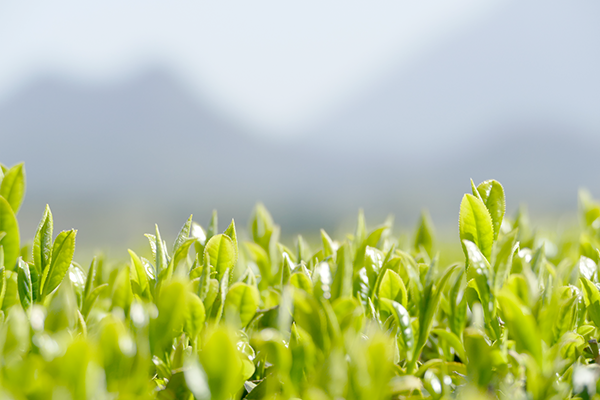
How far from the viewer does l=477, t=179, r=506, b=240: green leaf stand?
50.0 inches

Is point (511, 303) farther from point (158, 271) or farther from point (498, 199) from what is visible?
point (158, 271)

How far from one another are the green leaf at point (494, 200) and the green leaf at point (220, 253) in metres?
0.68

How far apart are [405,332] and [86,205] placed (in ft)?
438

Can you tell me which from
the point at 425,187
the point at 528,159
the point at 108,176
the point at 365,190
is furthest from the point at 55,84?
the point at 528,159

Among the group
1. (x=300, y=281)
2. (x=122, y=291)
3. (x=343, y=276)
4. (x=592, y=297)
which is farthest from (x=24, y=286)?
(x=592, y=297)

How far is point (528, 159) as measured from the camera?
155125 millimetres

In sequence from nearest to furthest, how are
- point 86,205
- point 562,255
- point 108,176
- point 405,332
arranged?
point 405,332, point 562,255, point 86,205, point 108,176

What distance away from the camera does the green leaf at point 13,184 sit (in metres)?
1.28

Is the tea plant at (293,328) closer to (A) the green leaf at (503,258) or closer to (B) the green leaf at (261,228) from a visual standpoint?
(A) the green leaf at (503,258)

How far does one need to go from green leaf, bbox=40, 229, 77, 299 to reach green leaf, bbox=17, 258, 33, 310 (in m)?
0.03

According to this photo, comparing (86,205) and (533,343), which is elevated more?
(533,343)

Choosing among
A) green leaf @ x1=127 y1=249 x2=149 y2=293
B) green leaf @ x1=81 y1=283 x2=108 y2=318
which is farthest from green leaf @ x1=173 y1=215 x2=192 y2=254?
green leaf @ x1=81 y1=283 x2=108 y2=318

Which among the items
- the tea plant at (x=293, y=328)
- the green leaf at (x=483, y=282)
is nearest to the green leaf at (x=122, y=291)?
the tea plant at (x=293, y=328)

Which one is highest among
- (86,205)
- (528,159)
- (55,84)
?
(55,84)
